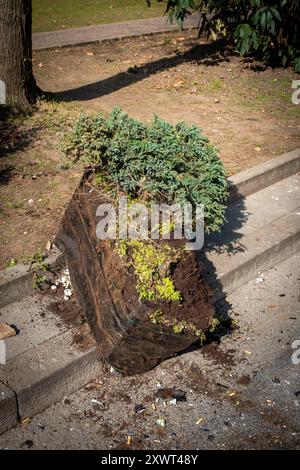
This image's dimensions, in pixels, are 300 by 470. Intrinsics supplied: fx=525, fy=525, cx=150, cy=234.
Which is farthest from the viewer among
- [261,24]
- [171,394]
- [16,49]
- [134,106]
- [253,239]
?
[261,24]

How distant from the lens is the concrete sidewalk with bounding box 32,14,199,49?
1054cm

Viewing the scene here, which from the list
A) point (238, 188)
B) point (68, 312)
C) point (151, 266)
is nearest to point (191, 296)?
point (151, 266)

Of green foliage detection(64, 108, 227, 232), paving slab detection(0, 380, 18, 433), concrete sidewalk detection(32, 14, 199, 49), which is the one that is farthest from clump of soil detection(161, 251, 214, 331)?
concrete sidewalk detection(32, 14, 199, 49)

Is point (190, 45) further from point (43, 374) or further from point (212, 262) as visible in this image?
point (43, 374)

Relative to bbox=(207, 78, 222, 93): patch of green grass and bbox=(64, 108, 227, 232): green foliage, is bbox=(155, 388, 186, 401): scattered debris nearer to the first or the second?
bbox=(64, 108, 227, 232): green foliage

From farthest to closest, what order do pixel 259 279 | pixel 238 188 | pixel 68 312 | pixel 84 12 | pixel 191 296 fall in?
pixel 84 12, pixel 238 188, pixel 259 279, pixel 68 312, pixel 191 296

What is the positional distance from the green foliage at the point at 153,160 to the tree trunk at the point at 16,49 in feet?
10.4

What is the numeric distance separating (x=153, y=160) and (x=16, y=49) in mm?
3834

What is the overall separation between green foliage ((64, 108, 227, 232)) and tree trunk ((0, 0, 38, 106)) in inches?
124

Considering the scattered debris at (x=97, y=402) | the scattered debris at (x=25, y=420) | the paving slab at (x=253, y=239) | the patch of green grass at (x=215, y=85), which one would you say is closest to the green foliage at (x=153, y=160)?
the paving slab at (x=253, y=239)

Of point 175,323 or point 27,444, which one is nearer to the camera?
point 27,444

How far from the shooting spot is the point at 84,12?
12836 mm

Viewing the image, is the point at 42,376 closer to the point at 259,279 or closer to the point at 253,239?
the point at 259,279

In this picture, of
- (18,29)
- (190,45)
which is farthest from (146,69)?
(18,29)
